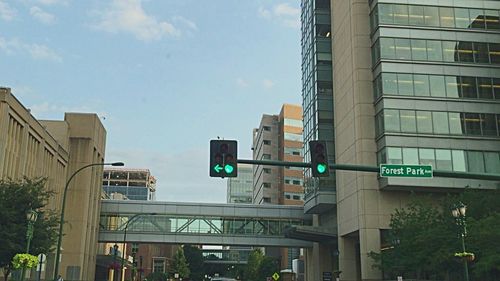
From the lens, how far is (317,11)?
64625 mm

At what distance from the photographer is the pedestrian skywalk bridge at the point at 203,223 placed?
6844 cm

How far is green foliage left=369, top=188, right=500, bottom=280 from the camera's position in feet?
105

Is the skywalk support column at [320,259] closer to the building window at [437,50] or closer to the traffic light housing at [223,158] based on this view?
the building window at [437,50]

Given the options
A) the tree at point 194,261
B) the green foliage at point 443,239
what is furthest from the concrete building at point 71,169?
the tree at point 194,261

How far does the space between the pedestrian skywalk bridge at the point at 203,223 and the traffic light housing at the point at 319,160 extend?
53008 millimetres

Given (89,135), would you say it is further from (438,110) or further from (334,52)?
(438,110)

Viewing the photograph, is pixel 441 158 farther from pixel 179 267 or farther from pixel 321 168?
pixel 179 267

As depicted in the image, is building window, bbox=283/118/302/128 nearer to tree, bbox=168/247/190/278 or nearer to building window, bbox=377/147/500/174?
tree, bbox=168/247/190/278

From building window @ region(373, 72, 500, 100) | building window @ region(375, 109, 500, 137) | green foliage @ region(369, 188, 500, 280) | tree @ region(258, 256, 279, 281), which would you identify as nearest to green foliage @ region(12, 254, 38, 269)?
green foliage @ region(369, 188, 500, 280)

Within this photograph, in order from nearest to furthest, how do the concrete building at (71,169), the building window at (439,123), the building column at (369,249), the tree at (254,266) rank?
1. the building column at (369,249)
2. the building window at (439,123)
3. the concrete building at (71,169)
4. the tree at (254,266)

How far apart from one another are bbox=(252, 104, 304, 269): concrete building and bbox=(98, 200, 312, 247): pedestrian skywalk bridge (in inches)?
1715

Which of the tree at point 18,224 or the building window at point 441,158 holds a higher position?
the building window at point 441,158

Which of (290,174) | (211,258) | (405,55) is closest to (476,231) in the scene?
(405,55)

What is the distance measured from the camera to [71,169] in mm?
62812
